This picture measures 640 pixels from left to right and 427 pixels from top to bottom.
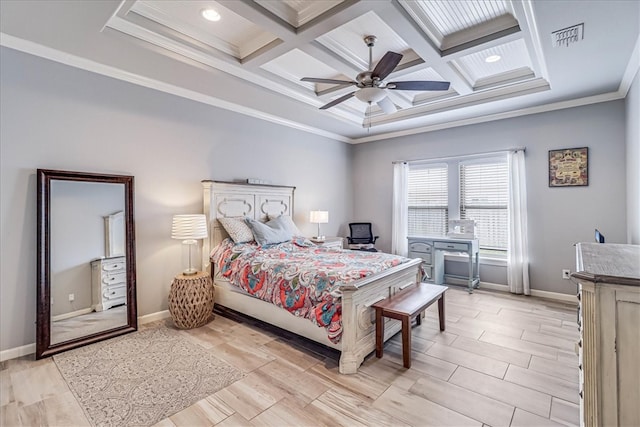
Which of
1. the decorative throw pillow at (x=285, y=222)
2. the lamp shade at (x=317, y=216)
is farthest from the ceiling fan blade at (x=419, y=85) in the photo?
the lamp shade at (x=317, y=216)

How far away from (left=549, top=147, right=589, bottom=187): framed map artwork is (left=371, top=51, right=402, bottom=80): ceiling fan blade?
3.23 metres

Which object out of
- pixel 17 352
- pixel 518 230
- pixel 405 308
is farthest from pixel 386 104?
pixel 17 352

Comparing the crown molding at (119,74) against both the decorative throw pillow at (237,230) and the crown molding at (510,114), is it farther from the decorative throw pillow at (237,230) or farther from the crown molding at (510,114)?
the crown molding at (510,114)

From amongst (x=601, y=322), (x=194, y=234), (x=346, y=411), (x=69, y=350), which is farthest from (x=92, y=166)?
(x=601, y=322)

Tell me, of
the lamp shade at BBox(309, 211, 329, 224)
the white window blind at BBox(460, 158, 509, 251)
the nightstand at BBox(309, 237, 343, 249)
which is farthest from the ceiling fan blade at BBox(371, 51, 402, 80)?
the white window blind at BBox(460, 158, 509, 251)

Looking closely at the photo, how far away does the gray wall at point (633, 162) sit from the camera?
304 cm

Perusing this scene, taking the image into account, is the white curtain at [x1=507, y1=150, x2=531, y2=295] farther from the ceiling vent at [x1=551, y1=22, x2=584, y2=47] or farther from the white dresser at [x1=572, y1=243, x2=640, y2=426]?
the white dresser at [x1=572, y1=243, x2=640, y2=426]

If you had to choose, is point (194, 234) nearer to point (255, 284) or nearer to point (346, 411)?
point (255, 284)

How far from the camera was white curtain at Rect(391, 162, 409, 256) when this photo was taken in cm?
572

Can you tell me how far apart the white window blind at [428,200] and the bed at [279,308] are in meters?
2.19

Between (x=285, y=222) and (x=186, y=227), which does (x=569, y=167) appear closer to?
(x=285, y=222)

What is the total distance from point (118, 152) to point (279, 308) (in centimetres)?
244

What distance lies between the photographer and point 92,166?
3.09 meters

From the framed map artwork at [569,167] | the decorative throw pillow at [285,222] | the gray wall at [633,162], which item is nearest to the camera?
the gray wall at [633,162]
